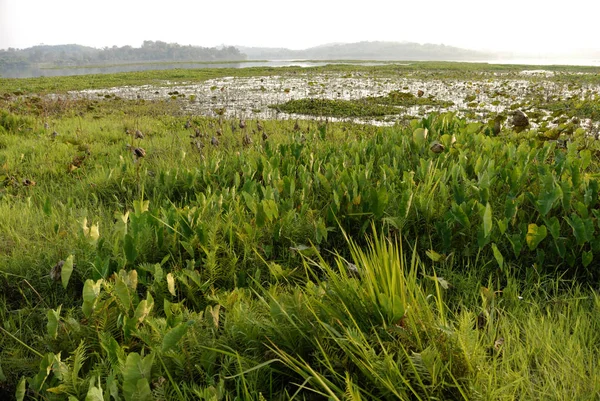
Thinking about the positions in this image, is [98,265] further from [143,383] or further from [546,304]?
[546,304]

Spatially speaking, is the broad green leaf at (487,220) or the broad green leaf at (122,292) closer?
the broad green leaf at (122,292)

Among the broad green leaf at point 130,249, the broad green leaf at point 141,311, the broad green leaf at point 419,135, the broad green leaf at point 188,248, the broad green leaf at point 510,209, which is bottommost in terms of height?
the broad green leaf at point 141,311

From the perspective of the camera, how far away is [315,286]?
5.65 feet

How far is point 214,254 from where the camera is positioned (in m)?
2.15

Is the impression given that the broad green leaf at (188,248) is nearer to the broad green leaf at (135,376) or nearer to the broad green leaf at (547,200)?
the broad green leaf at (135,376)

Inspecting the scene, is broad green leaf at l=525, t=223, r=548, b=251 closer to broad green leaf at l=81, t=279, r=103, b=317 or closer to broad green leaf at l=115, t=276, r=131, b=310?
broad green leaf at l=115, t=276, r=131, b=310

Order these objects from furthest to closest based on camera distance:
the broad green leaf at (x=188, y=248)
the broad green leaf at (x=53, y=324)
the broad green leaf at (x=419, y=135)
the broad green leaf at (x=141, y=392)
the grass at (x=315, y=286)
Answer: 1. the broad green leaf at (x=419, y=135)
2. the broad green leaf at (x=188, y=248)
3. the broad green leaf at (x=53, y=324)
4. the grass at (x=315, y=286)
5. the broad green leaf at (x=141, y=392)

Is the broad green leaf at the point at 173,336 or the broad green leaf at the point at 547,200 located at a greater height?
the broad green leaf at the point at 547,200

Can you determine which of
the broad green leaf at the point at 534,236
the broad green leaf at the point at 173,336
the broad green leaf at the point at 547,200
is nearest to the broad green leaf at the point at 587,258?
the broad green leaf at the point at 534,236

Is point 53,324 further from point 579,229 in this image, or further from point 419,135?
point 419,135

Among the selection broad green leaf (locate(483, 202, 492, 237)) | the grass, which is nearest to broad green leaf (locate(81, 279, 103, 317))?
the grass

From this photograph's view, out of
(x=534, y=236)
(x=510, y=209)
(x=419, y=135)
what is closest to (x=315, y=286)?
(x=534, y=236)

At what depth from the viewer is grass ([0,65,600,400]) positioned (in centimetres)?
133

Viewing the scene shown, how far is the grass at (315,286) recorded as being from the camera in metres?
1.33
